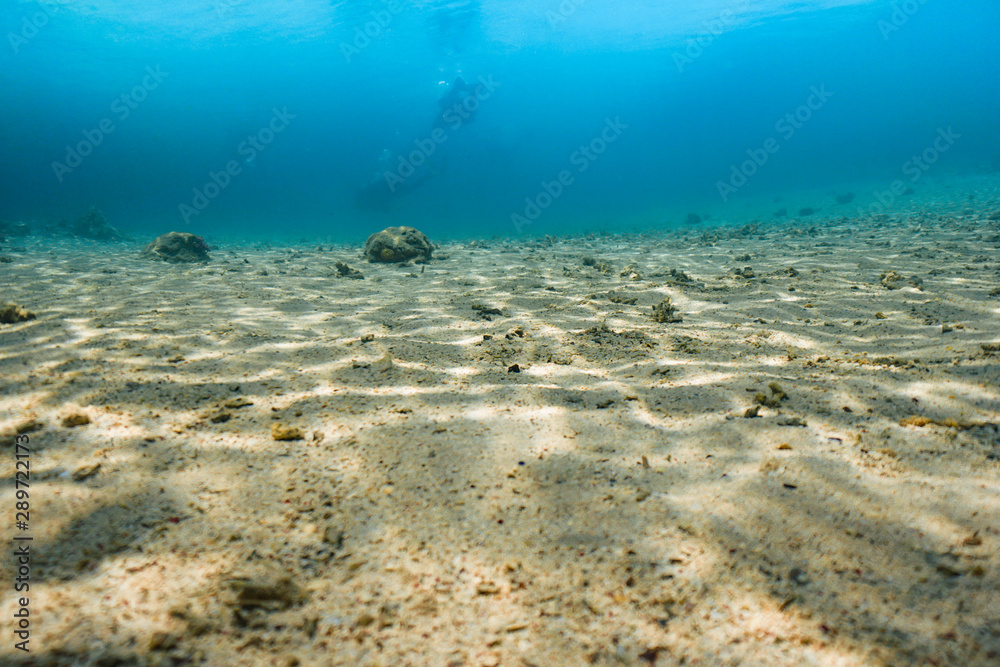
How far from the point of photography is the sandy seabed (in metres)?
1.24

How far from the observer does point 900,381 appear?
272 cm

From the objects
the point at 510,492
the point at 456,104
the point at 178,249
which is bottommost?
the point at 510,492

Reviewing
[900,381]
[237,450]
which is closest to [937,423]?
[900,381]

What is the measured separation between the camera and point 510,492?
1.86m

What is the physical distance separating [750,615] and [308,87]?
11797cm

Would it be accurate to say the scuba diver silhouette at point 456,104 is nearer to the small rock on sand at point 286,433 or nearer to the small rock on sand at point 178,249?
the small rock on sand at point 178,249

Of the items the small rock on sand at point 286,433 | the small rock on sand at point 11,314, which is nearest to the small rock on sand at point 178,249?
the small rock on sand at point 11,314

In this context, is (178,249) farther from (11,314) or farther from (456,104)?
(456,104)

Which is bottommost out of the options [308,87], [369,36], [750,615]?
[750,615]

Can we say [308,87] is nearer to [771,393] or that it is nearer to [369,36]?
[369,36]

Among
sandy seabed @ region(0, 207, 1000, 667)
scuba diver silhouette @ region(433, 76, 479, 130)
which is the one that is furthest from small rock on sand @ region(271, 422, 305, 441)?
scuba diver silhouette @ region(433, 76, 479, 130)

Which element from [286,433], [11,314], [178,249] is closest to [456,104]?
[178,249]

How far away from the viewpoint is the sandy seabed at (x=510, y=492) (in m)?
1.24

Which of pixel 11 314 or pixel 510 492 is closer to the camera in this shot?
pixel 510 492
